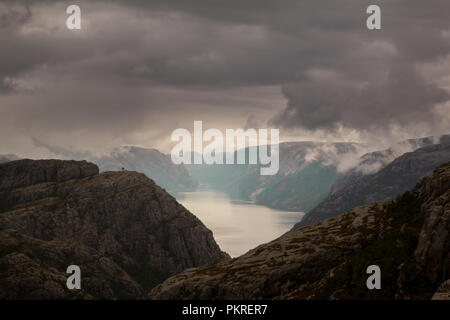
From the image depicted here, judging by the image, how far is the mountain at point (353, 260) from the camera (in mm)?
115000

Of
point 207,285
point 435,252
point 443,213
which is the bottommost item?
point 207,285

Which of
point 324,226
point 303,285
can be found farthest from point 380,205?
point 303,285

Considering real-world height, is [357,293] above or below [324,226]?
below

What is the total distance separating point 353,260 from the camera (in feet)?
439

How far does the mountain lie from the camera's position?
377ft

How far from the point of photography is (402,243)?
418ft

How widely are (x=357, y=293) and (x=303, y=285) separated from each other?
953 inches

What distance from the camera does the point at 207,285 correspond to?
154m
